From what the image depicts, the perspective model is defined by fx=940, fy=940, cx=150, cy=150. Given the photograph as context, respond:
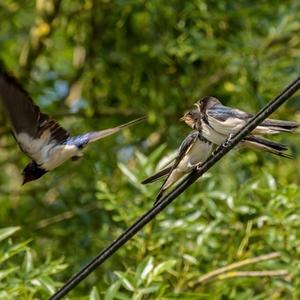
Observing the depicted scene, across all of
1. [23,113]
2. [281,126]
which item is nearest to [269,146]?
[281,126]

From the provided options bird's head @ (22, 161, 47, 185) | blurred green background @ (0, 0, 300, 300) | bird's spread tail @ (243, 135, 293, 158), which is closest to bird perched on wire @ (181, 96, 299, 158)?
bird's spread tail @ (243, 135, 293, 158)

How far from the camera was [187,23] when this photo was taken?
12.8 feet

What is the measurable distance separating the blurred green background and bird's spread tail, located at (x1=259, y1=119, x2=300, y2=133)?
1.06 m

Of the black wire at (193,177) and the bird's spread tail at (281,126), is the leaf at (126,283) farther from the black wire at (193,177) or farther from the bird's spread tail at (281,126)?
the bird's spread tail at (281,126)

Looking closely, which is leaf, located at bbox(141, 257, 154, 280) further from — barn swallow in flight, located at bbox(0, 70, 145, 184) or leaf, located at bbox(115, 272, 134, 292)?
barn swallow in flight, located at bbox(0, 70, 145, 184)

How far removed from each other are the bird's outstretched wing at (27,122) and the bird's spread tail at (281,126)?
1.92ft

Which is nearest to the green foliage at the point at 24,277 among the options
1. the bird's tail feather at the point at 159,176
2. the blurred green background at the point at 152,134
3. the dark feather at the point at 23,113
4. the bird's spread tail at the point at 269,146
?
the blurred green background at the point at 152,134

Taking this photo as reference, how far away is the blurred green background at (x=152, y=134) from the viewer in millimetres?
3037

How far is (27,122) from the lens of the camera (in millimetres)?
2252

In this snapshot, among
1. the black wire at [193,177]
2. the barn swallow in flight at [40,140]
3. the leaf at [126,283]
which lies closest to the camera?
the black wire at [193,177]

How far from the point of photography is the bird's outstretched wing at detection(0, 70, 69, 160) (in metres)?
2.09

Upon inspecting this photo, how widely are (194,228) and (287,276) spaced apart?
1.10 feet

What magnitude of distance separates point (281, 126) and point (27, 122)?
0.72 m

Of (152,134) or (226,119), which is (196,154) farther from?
(152,134)
